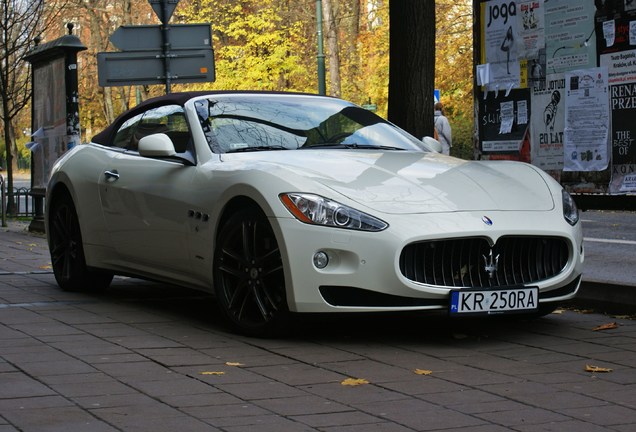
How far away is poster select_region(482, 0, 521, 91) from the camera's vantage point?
1088cm

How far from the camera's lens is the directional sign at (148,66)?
14234 mm

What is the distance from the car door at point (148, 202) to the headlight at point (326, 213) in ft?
3.74

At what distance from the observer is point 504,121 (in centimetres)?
1117

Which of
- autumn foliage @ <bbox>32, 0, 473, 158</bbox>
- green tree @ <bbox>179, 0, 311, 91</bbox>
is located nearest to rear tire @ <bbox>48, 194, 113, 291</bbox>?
autumn foliage @ <bbox>32, 0, 473, 158</bbox>

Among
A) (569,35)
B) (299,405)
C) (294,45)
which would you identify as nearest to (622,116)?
(569,35)

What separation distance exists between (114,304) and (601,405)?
173 inches

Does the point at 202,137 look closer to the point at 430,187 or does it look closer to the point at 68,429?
the point at 430,187

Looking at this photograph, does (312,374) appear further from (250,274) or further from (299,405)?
(250,274)

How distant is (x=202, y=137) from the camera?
7.58 m

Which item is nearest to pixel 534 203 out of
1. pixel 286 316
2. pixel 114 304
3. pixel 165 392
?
pixel 286 316

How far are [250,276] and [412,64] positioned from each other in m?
4.48

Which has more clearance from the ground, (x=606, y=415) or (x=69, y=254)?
(x=69, y=254)

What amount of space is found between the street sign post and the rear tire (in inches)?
195

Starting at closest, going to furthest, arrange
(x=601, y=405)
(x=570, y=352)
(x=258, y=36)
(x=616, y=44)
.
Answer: (x=601, y=405) → (x=570, y=352) → (x=616, y=44) → (x=258, y=36)
